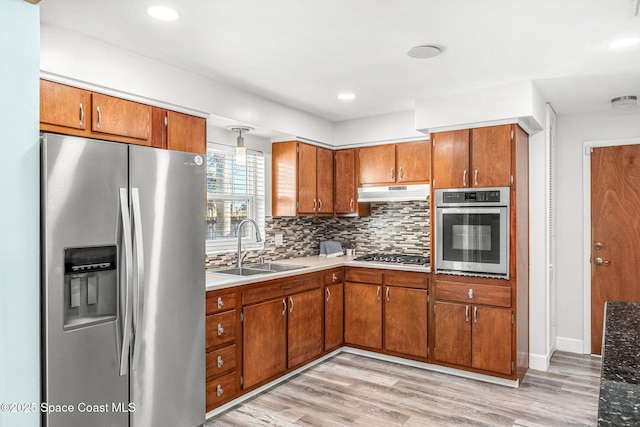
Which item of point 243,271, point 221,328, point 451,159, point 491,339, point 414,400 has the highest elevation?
point 451,159

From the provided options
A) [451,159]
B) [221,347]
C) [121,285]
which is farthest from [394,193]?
[121,285]

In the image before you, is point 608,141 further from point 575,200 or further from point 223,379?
Result: point 223,379

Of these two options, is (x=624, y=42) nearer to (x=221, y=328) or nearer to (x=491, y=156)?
(x=491, y=156)

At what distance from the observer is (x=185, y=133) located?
304 cm

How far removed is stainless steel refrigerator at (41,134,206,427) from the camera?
6.20 ft

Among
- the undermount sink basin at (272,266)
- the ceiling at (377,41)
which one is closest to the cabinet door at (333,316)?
the undermount sink basin at (272,266)

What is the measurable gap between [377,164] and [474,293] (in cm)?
166

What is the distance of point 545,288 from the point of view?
380 centimetres

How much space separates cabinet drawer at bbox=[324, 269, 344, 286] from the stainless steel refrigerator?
166cm

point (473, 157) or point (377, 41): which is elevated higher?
point (377, 41)

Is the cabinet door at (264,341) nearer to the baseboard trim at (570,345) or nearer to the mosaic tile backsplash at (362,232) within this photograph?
the mosaic tile backsplash at (362,232)

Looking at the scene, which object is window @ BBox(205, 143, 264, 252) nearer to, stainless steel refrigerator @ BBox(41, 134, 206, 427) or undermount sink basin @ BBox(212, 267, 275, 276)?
undermount sink basin @ BBox(212, 267, 275, 276)

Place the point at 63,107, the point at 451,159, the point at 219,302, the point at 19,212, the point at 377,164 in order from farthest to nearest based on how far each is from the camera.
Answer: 1. the point at 377,164
2. the point at 451,159
3. the point at 219,302
4. the point at 63,107
5. the point at 19,212

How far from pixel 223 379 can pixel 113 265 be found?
1316mm
